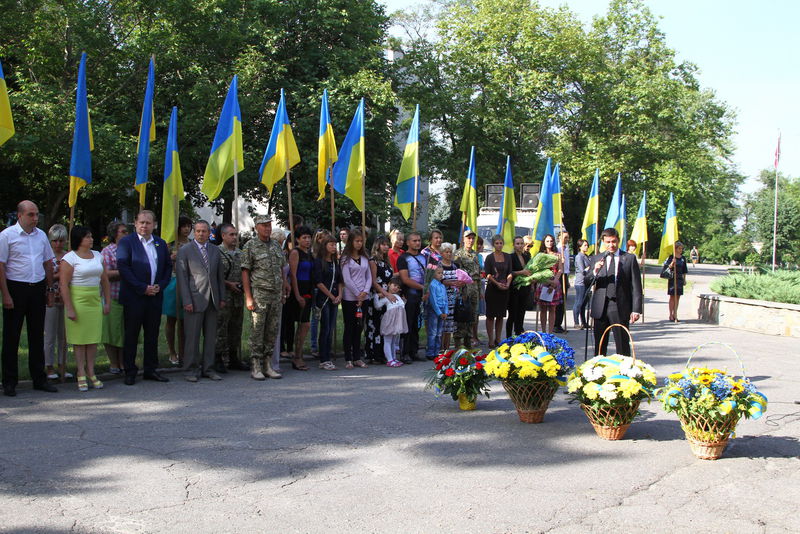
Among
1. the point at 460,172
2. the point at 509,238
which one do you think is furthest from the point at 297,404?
the point at 460,172

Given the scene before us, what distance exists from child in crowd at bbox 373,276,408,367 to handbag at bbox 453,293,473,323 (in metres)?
0.97

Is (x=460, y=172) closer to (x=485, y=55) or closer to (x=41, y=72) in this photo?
(x=485, y=55)

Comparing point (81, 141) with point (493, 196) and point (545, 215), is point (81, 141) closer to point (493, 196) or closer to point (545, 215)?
point (545, 215)

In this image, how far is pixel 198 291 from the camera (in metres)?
8.67

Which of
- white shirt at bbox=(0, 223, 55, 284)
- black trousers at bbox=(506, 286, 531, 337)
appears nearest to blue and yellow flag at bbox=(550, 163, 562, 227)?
black trousers at bbox=(506, 286, 531, 337)

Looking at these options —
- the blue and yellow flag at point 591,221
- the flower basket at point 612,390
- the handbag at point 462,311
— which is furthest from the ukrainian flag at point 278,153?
the blue and yellow flag at point 591,221

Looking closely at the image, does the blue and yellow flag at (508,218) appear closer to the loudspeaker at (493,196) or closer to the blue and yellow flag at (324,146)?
the blue and yellow flag at (324,146)

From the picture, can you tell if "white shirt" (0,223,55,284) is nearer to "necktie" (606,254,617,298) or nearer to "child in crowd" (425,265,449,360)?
"child in crowd" (425,265,449,360)

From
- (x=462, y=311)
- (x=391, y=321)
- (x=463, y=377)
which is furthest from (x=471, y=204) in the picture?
(x=463, y=377)

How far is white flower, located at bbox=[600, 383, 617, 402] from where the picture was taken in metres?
6.00

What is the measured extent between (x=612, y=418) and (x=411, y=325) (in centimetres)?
469

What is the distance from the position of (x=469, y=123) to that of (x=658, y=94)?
10.2 m

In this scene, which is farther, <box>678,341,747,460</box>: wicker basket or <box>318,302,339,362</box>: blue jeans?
<box>318,302,339,362</box>: blue jeans

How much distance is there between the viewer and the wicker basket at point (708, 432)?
221 inches
